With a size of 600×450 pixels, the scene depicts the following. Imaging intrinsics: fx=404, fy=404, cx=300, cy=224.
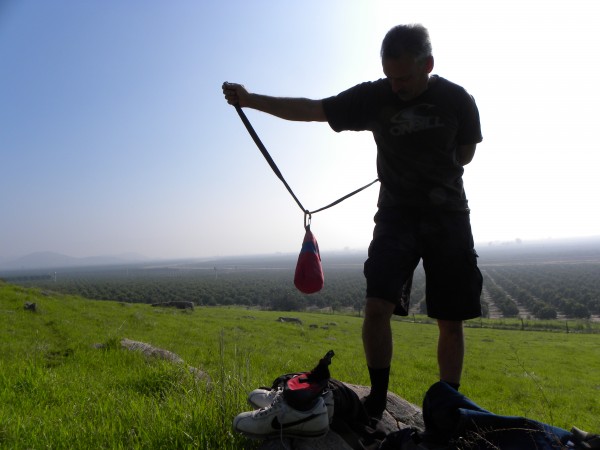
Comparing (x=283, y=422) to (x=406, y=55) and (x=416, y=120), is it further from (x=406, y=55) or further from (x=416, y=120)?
(x=406, y=55)

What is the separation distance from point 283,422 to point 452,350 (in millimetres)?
1272

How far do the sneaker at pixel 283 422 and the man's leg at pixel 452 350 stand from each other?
3.35ft

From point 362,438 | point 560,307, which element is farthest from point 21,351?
point 560,307

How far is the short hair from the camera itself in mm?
2438

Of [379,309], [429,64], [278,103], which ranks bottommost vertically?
[379,309]

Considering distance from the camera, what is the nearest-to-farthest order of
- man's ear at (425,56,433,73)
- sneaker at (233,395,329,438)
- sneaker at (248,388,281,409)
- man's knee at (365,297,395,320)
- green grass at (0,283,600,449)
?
sneaker at (233,395,329,438)
sneaker at (248,388,281,409)
green grass at (0,283,600,449)
man's knee at (365,297,395,320)
man's ear at (425,56,433,73)

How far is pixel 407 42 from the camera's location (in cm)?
244

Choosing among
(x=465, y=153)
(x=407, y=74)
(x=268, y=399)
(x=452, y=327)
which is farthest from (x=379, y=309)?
(x=407, y=74)

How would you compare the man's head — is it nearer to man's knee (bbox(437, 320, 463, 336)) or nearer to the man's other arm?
the man's other arm

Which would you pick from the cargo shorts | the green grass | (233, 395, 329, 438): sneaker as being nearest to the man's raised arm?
the cargo shorts

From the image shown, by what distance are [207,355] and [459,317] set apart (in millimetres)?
8084

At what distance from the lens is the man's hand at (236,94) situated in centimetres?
274

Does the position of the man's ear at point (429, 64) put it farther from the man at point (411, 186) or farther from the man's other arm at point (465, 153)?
the man's other arm at point (465, 153)

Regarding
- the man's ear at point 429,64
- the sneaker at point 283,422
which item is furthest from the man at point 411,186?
the sneaker at point 283,422
